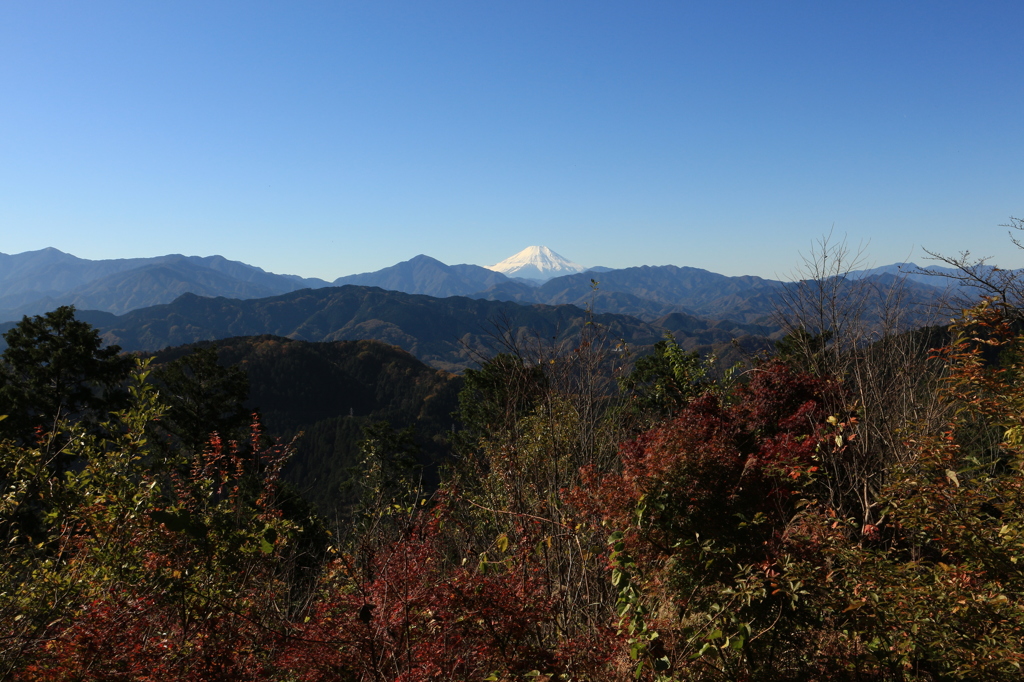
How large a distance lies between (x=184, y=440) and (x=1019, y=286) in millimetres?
24974

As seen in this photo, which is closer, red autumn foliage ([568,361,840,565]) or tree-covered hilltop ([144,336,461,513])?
red autumn foliage ([568,361,840,565])

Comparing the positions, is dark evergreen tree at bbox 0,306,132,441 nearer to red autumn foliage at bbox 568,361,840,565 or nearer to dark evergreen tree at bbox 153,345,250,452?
dark evergreen tree at bbox 153,345,250,452

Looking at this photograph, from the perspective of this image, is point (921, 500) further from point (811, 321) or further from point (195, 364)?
point (195, 364)

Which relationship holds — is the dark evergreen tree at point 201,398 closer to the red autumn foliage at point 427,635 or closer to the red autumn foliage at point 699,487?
the red autumn foliage at point 427,635

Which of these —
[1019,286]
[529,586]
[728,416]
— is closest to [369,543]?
[529,586]

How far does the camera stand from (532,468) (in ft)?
26.7

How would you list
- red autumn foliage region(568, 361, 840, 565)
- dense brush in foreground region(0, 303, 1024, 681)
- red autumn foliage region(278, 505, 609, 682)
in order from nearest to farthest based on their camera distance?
1. dense brush in foreground region(0, 303, 1024, 681)
2. red autumn foliage region(278, 505, 609, 682)
3. red autumn foliage region(568, 361, 840, 565)

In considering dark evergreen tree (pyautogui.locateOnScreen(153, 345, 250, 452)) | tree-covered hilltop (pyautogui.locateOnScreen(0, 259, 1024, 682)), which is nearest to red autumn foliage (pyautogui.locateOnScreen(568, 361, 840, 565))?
tree-covered hilltop (pyautogui.locateOnScreen(0, 259, 1024, 682))

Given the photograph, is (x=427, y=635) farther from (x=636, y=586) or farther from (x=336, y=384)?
(x=336, y=384)

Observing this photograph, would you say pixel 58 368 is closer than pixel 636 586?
No

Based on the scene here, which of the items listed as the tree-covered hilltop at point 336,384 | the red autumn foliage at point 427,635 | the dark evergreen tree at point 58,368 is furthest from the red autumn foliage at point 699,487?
the tree-covered hilltop at point 336,384

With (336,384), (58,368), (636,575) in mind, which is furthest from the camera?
(336,384)

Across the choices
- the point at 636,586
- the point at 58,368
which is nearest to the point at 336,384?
the point at 58,368

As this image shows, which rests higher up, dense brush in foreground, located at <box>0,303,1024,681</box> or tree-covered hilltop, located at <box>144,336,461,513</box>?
dense brush in foreground, located at <box>0,303,1024,681</box>
